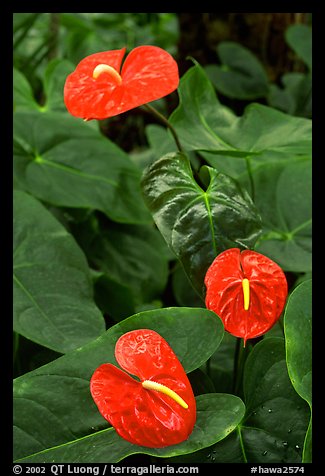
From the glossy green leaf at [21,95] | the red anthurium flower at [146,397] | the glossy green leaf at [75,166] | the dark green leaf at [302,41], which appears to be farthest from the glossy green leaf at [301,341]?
the dark green leaf at [302,41]

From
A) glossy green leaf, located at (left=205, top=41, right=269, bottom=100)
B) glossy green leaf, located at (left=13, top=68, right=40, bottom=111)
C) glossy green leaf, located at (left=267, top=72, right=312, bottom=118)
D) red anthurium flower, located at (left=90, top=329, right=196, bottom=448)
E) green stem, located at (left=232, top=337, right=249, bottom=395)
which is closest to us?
red anthurium flower, located at (left=90, top=329, right=196, bottom=448)

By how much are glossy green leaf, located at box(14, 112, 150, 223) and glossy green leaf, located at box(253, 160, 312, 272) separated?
0.71 ft

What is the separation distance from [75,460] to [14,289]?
322mm

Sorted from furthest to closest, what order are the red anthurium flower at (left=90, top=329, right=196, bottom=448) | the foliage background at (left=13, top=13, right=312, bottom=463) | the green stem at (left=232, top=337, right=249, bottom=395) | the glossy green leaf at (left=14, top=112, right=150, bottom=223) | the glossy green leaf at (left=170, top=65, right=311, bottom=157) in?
1. the glossy green leaf at (left=14, top=112, right=150, bottom=223)
2. the glossy green leaf at (left=170, top=65, right=311, bottom=157)
3. the green stem at (left=232, top=337, right=249, bottom=395)
4. the foliage background at (left=13, top=13, right=312, bottom=463)
5. the red anthurium flower at (left=90, top=329, right=196, bottom=448)

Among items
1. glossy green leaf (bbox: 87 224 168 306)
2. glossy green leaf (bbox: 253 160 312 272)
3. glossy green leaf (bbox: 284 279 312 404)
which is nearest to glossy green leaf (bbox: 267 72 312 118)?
glossy green leaf (bbox: 253 160 312 272)

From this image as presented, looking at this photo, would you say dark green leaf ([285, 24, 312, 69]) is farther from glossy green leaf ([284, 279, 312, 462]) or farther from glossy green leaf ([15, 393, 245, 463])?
glossy green leaf ([15, 393, 245, 463])

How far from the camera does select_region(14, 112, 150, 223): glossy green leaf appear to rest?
46.3 inches

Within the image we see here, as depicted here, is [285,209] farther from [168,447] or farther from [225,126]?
[168,447]

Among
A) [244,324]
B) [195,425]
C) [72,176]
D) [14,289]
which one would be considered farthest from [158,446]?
[72,176]

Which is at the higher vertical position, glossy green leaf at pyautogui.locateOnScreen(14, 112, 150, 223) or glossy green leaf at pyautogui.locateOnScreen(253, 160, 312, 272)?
glossy green leaf at pyautogui.locateOnScreen(14, 112, 150, 223)

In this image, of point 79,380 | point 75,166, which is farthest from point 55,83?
point 79,380

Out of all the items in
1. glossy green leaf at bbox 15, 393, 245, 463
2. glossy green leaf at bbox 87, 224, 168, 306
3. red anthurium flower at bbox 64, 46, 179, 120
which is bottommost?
glossy green leaf at bbox 87, 224, 168, 306
